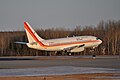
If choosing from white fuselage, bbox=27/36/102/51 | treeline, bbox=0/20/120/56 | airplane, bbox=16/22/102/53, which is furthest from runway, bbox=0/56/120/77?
treeline, bbox=0/20/120/56

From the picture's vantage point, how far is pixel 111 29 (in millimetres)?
104062

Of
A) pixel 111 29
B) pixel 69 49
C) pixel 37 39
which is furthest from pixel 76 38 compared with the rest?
pixel 111 29

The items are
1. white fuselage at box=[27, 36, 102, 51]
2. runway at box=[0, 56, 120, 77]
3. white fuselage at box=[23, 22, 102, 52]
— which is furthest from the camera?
white fuselage at box=[27, 36, 102, 51]

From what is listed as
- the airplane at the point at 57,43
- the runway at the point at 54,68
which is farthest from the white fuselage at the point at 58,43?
the runway at the point at 54,68

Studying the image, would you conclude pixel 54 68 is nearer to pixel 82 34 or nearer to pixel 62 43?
pixel 62 43

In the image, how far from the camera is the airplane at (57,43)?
67488 mm

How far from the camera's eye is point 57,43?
2689 inches

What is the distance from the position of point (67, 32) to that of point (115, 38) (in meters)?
23.5

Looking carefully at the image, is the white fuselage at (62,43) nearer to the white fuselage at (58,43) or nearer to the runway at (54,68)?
the white fuselage at (58,43)

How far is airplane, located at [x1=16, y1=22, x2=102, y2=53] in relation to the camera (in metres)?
67.5

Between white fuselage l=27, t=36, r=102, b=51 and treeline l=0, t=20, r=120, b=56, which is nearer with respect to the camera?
white fuselage l=27, t=36, r=102, b=51

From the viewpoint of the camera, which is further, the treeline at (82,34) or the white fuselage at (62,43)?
the treeline at (82,34)

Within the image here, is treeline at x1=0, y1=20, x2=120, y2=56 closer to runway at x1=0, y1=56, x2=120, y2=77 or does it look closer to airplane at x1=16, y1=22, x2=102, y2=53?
airplane at x1=16, y1=22, x2=102, y2=53

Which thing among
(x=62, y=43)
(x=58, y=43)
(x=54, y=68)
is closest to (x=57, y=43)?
(x=58, y=43)
